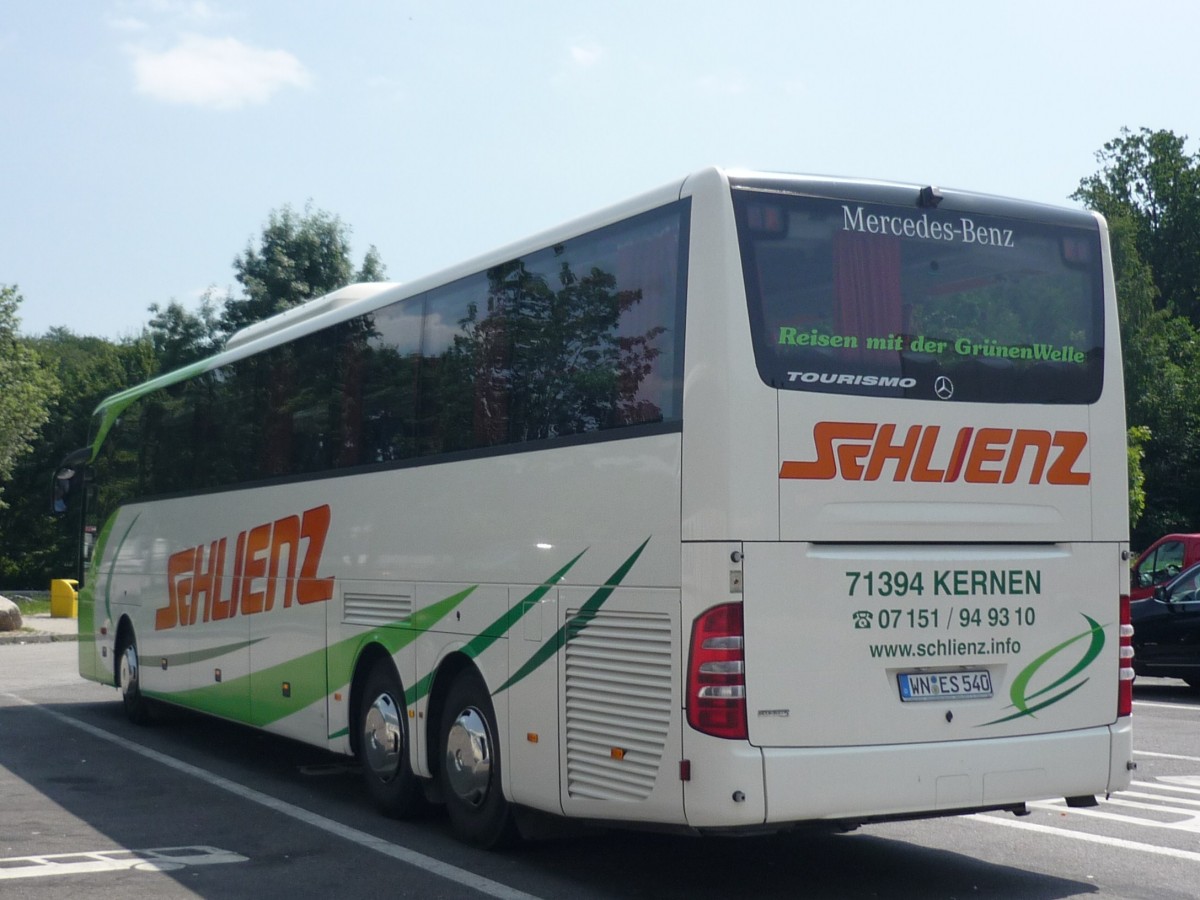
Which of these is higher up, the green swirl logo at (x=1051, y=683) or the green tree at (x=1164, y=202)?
the green tree at (x=1164, y=202)

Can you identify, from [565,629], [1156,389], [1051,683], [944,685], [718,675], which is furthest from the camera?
[1156,389]

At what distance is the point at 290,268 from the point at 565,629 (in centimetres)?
4122

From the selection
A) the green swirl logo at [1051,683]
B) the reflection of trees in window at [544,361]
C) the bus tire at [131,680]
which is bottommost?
the bus tire at [131,680]

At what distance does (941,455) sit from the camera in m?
7.39

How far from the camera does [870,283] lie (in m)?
7.36

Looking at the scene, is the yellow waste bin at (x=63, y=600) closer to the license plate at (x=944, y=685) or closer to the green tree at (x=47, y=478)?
the license plate at (x=944, y=685)

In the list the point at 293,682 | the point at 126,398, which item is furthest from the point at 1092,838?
the point at 126,398

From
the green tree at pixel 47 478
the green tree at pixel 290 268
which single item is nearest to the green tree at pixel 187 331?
the green tree at pixel 290 268

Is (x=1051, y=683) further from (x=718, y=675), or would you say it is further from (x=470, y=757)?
(x=470, y=757)

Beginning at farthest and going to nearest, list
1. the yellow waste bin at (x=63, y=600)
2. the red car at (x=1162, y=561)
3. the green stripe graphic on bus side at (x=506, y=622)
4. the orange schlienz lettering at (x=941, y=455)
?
the yellow waste bin at (x=63, y=600) → the red car at (x=1162, y=561) → the green stripe graphic on bus side at (x=506, y=622) → the orange schlienz lettering at (x=941, y=455)

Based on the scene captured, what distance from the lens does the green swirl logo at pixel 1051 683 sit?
7.48 meters

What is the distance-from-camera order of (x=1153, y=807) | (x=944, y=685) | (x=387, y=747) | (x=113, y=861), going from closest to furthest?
(x=944, y=685)
(x=113, y=861)
(x=387, y=747)
(x=1153, y=807)

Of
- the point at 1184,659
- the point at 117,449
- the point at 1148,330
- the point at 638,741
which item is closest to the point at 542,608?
the point at 638,741

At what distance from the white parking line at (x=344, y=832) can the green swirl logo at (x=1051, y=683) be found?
2.61 m
